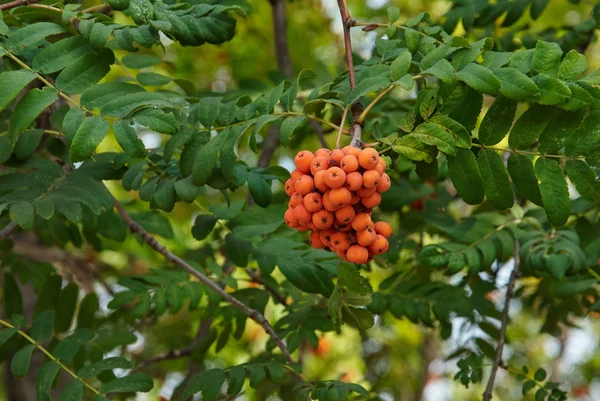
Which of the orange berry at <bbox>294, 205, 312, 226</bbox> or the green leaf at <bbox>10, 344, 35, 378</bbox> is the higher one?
the orange berry at <bbox>294, 205, 312, 226</bbox>

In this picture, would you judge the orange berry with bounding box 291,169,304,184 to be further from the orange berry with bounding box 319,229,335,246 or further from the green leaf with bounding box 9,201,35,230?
the green leaf with bounding box 9,201,35,230

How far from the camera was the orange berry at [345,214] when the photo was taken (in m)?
1.06

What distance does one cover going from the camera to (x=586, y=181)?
4.13ft

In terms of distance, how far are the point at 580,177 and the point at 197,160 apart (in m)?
0.67

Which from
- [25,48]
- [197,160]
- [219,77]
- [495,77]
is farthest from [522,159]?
[219,77]

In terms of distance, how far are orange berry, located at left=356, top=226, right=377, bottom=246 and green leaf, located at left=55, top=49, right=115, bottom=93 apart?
60cm

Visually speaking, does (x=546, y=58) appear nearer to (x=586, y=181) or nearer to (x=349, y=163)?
(x=586, y=181)

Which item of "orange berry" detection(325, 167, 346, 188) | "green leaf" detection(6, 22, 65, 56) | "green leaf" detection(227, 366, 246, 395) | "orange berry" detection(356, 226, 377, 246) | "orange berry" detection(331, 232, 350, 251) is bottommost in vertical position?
"green leaf" detection(227, 366, 246, 395)

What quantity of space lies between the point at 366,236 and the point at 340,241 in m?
0.04

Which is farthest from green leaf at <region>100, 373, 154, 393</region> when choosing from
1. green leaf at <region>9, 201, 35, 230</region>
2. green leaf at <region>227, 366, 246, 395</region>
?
green leaf at <region>9, 201, 35, 230</region>

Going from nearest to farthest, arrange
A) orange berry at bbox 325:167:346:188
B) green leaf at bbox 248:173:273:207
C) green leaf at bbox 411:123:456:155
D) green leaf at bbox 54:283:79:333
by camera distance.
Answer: orange berry at bbox 325:167:346:188
green leaf at bbox 411:123:456:155
green leaf at bbox 248:173:273:207
green leaf at bbox 54:283:79:333

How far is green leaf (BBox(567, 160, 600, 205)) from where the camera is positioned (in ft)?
4.12

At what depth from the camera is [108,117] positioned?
4.26ft

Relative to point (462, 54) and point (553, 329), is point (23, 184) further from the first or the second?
point (553, 329)
